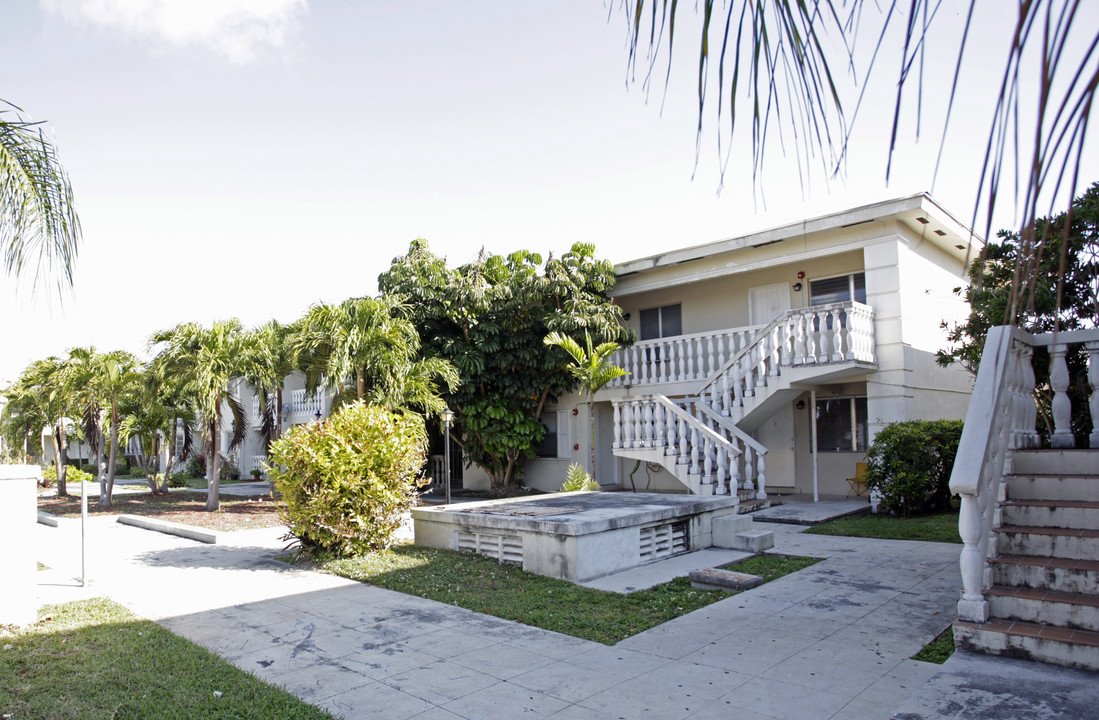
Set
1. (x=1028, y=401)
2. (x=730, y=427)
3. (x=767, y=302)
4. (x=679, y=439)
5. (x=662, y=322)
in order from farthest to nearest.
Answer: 1. (x=662, y=322)
2. (x=767, y=302)
3. (x=679, y=439)
4. (x=730, y=427)
5. (x=1028, y=401)

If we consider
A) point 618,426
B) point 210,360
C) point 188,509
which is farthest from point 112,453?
point 618,426

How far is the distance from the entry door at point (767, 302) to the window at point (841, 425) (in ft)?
8.03

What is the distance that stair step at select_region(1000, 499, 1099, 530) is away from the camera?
A: 217 inches

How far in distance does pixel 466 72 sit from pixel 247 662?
4.94 m

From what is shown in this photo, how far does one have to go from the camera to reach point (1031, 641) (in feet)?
15.4

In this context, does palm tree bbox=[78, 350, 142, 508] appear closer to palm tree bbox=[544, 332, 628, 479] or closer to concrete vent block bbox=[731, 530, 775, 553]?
palm tree bbox=[544, 332, 628, 479]

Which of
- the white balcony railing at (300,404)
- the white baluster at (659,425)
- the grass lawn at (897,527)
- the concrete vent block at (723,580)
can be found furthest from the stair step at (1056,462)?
the white balcony railing at (300,404)

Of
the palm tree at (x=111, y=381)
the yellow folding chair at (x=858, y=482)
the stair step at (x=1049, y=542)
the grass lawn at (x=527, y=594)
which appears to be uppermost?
the palm tree at (x=111, y=381)

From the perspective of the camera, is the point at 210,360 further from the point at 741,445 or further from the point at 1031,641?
the point at 1031,641

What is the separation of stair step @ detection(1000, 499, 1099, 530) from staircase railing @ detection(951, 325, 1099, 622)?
16 centimetres

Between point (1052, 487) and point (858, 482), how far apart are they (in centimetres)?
872

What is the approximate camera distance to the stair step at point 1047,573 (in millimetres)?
4973

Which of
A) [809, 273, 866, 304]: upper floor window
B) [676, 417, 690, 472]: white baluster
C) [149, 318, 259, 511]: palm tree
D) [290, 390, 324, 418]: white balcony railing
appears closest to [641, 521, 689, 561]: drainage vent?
[676, 417, 690, 472]: white baluster

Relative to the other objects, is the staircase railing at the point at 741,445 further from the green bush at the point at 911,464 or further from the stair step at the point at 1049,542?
the stair step at the point at 1049,542
